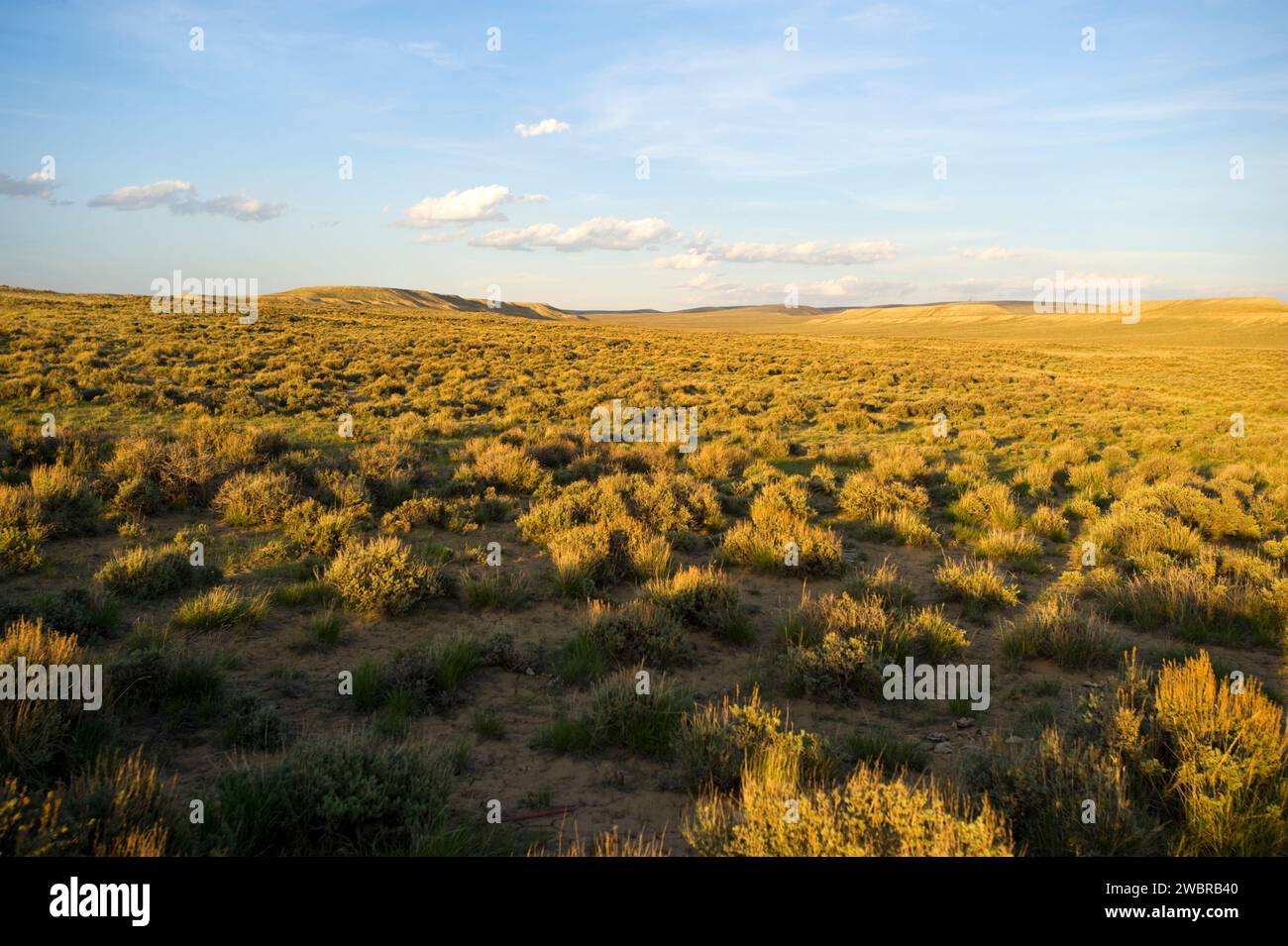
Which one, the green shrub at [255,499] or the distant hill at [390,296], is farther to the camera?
the distant hill at [390,296]

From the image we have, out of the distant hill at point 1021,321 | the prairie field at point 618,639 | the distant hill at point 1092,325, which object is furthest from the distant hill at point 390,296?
the prairie field at point 618,639

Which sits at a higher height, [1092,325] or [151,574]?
[1092,325]

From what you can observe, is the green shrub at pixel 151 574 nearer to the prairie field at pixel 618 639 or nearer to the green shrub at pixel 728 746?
the prairie field at pixel 618 639

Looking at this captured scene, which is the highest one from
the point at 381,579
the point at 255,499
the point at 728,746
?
the point at 255,499

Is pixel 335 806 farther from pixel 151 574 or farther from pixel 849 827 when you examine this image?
pixel 151 574

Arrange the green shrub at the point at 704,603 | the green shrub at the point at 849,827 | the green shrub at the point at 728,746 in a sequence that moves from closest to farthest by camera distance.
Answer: the green shrub at the point at 849,827
the green shrub at the point at 728,746
the green shrub at the point at 704,603

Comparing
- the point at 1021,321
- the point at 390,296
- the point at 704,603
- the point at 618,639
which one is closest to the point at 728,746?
the point at 618,639

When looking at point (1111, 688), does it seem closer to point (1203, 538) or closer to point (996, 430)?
point (1203, 538)

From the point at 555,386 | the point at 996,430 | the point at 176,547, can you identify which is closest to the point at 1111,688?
the point at 176,547

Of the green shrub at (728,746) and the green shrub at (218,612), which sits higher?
the green shrub at (218,612)

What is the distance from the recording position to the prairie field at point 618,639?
3.57 metres

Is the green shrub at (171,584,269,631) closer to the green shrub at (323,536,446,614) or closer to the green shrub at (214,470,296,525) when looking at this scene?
the green shrub at (323,536,446,614)

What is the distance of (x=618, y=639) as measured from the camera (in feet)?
20.0

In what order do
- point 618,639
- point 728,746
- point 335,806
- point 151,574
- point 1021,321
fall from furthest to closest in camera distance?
point 1021,321 < point 151,574 < point 618,639 < point 728,746 < point 335,806
